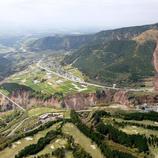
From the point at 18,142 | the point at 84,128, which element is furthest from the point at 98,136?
the point at 18,142

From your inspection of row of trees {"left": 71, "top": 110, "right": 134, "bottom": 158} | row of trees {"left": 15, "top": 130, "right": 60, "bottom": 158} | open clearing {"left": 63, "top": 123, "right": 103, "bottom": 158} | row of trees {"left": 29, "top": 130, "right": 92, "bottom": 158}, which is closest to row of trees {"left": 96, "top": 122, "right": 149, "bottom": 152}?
row of trees {"left": 71, "top": 110, "right": 134, "bottom": 158}

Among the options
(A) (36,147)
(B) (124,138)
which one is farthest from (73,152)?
(B) (124,138)

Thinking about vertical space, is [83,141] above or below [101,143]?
below

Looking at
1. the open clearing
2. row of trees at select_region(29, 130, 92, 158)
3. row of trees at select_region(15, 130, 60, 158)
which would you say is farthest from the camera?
the open clearing

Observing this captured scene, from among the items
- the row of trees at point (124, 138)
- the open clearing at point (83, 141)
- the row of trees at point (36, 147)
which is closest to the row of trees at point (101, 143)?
the open clearing at point (83, 141)

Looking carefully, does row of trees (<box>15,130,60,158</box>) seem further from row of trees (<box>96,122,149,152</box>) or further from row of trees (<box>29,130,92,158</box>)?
row of trees (<box>96,122,149,152</box>)

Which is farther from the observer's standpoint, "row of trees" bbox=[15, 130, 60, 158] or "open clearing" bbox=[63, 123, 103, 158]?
"open clearing" bbox=[63, 123, 103, 158]

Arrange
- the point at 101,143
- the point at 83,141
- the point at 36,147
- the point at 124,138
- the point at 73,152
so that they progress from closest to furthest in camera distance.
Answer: the point at 73,152, the point at 36,147, the point at 101,143, the point at 83,141, the point at 124,138

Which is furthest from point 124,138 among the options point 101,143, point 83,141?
point 83,141

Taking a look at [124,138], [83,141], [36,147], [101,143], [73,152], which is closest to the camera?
[73,152]

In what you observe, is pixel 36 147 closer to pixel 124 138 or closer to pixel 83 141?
pixel 83 141

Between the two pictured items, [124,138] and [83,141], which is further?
[124,138]

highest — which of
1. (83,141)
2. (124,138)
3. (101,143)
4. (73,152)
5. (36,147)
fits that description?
(73,152)
